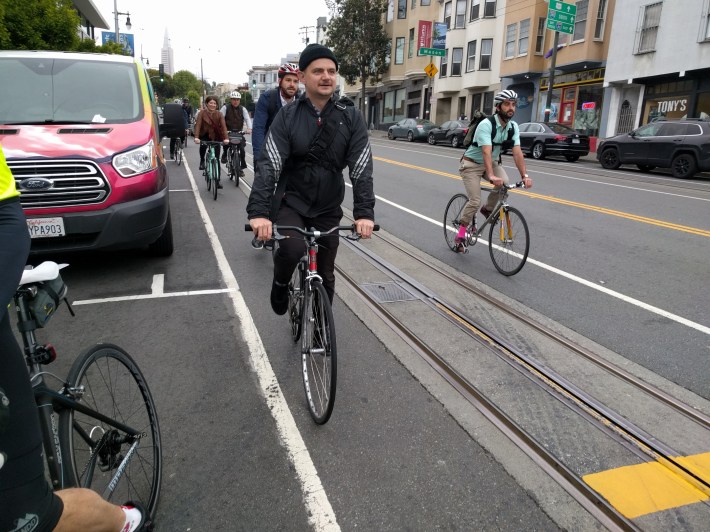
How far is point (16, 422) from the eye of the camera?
1508mm

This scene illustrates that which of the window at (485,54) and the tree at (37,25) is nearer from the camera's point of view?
the tree at (37,25)

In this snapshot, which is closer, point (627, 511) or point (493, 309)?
point (627, 511)

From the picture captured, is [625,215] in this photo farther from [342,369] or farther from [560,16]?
[560,16]

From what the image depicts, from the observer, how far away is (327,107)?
3471 millimetres

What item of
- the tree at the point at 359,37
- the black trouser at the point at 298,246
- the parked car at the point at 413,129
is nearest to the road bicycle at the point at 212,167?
the black trouser at the point at 298,246

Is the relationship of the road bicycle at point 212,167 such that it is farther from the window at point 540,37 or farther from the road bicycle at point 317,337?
the window at point 540,37

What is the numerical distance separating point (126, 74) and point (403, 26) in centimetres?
4596

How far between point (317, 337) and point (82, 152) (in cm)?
322

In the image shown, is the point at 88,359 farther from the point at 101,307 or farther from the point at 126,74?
the point at 126,74

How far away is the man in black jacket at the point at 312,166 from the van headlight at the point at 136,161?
2.39m

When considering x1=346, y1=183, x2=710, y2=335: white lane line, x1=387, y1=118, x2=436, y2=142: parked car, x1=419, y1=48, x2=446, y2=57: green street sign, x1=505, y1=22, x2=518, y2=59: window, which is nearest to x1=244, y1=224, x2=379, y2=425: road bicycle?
x1=346, y1=183, x2=710, y2=335: white lane line

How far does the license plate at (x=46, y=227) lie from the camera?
16.0 feet

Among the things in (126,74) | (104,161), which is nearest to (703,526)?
(104,161)

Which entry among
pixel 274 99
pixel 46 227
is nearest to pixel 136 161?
pixel 46 227
